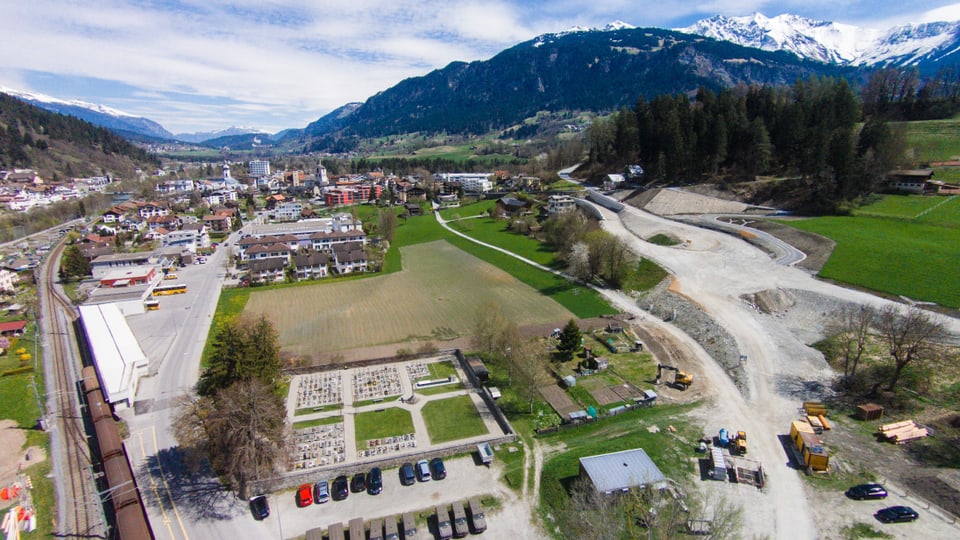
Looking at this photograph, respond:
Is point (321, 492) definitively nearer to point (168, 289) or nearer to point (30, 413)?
point (30, 413)

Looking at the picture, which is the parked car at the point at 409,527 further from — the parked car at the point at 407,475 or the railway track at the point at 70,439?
the railway track at the point at 70,439

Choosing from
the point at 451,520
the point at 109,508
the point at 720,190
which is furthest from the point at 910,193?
the point at 109,508

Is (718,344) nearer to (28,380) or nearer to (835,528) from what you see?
(835,528)

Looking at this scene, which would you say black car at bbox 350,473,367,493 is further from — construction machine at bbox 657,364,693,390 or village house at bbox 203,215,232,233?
village house at bbox 203,215,232,233

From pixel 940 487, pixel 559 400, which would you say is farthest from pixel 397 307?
pixel 940 487

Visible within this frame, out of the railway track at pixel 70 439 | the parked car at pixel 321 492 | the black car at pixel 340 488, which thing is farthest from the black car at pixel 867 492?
the railway track at pixel 70 439

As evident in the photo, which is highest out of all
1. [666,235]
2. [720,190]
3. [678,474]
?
[720,190]

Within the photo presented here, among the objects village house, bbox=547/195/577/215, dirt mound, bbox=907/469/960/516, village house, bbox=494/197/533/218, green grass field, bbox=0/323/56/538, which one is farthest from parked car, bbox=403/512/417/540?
village house, bbox=494/197/533/218
